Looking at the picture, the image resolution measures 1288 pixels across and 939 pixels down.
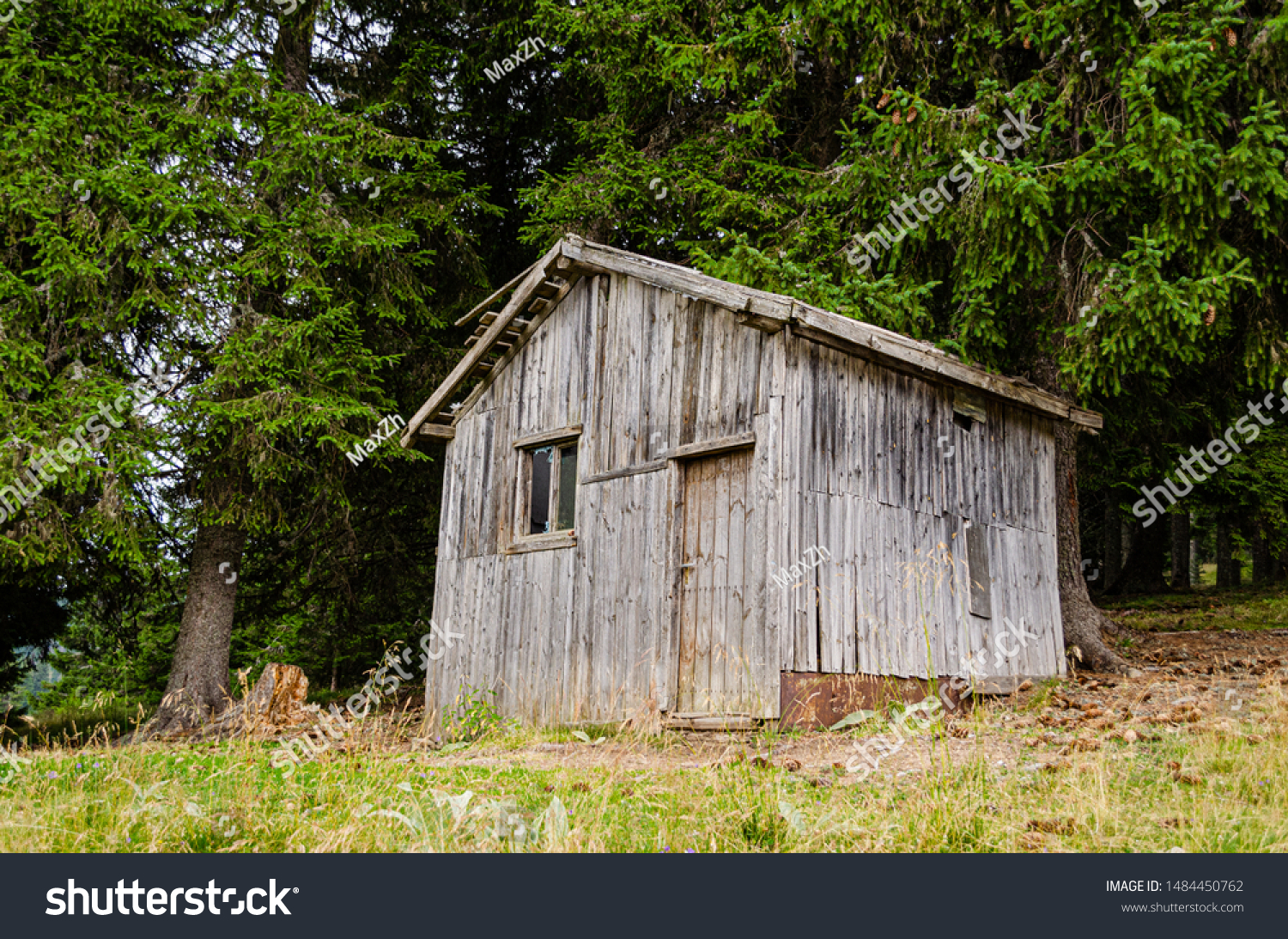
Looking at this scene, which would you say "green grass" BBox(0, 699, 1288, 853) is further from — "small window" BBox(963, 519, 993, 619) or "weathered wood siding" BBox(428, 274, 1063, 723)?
"small window" BBox(963, 519, 993, 619)

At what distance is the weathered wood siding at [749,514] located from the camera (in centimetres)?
957

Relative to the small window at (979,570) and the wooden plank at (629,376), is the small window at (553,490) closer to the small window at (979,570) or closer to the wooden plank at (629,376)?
the wooden plank at (629,376)

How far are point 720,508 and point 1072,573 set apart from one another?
6064mm

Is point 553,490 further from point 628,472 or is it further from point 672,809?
point 672,809

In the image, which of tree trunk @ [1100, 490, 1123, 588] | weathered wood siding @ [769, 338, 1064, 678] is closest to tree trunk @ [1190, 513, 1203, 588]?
tree trunk @ [1100, 490, 1123, 588]

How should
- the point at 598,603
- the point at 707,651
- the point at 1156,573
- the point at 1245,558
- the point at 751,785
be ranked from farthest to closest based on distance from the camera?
1. the point at 1245,558
2. the point at 1156,573
3. the point at 598,603
4. the point at 707,651
5. the point at 751,785

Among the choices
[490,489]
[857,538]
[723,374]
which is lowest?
[857,538]

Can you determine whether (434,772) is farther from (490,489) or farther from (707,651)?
(490,489)

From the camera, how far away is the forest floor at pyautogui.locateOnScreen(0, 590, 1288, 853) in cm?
460

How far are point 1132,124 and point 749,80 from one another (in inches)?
281

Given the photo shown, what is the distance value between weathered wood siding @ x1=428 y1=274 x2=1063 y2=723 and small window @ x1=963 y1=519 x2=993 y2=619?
0.13 metres

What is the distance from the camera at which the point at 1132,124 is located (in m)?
10.4
